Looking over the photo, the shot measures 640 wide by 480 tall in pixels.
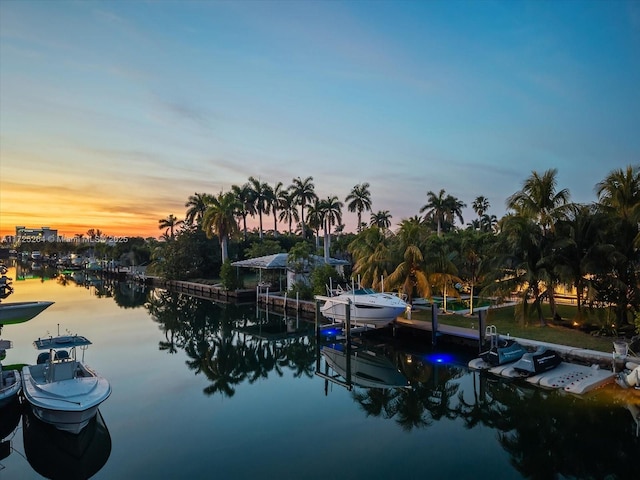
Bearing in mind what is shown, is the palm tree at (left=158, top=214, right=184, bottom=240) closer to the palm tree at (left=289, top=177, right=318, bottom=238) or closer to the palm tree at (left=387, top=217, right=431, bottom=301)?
the palm tree at (left=289, top=177, right=318, bottom=238)

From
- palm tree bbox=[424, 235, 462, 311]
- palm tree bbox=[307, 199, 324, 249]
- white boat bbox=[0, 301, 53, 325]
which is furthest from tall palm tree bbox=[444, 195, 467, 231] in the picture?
white boat bbox=[0, 301, 53, 325]

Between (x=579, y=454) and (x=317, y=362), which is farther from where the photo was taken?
(x=317, y=362)

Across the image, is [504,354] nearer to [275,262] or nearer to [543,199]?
[543,199]

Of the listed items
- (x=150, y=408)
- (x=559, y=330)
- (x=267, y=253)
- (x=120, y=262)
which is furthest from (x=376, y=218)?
(x=150, y=408)

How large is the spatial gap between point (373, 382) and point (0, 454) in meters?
13.5

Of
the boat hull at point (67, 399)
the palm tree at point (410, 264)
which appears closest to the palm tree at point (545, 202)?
the palm tree at point (410, 264)

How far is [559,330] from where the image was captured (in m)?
20.8

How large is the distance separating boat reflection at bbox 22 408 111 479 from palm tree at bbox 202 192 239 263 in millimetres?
38267

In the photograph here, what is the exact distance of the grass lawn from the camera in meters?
18.6

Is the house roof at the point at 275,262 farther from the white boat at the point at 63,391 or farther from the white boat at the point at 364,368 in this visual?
the white boat at the point at 63,391

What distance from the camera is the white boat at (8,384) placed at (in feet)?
43.5

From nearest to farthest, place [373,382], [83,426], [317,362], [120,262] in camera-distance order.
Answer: [83,426]
[373,382]
[317,362]
[120,262]

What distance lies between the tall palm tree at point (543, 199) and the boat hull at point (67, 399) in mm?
21130

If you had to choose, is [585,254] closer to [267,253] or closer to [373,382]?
[373,382]
